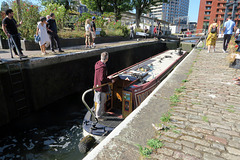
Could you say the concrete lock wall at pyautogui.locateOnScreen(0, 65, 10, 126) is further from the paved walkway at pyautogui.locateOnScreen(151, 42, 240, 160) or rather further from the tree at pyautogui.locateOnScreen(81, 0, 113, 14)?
the tree at pyautogui.locateOnScreen(81, 0, 113, 14)

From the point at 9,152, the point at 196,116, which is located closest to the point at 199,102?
the point at 196,116

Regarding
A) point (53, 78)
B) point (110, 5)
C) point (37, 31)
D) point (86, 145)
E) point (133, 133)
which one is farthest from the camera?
point (110, 5)

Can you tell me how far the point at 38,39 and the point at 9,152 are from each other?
5.16m

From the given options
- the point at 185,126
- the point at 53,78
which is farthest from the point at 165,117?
the point at 53,78

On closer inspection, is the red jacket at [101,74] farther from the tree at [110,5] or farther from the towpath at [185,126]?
the tree at [110,5]

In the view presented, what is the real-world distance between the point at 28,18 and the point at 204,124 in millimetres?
12102

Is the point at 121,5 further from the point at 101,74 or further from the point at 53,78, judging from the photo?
the point at 101,74

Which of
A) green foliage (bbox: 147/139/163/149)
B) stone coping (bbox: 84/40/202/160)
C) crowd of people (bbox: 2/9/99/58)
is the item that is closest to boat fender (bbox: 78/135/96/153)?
stone coping (bbox: 84/40/202/160)

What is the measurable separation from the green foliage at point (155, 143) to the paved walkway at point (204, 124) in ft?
0.23

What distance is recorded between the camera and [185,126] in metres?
3.06

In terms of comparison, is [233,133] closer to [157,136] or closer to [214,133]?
[214,133]

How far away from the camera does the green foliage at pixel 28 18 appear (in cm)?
1011

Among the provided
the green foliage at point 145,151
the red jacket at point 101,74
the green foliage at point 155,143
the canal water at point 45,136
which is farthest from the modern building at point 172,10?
the green foliage at point 145,151

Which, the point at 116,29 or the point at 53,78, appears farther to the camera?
the point at 116,29
